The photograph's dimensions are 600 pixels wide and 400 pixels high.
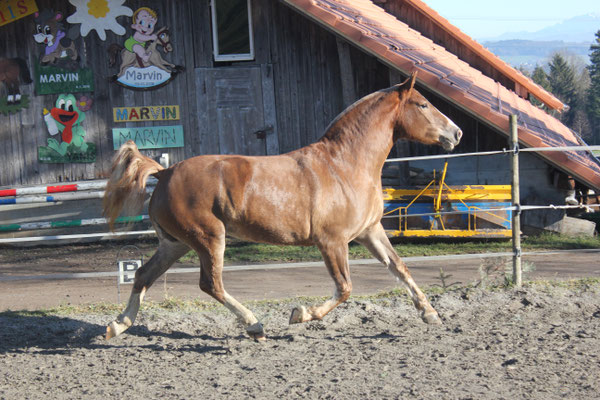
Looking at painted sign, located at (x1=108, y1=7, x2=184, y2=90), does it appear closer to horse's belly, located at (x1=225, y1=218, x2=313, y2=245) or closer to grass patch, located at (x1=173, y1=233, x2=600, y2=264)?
grass patch, located at (x1=173, y1=233, x2=600, y2=264)

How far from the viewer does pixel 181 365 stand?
465 centimetres

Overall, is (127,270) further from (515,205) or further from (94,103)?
(94,103)

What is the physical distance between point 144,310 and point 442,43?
12.5m

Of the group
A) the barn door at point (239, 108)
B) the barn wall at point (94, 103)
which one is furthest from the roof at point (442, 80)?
the barn wall at point (94, 103)

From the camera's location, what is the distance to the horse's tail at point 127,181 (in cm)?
516

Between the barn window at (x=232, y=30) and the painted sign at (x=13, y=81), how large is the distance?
327cm

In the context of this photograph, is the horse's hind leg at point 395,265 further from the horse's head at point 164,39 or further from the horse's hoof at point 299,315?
the horse's head at point 164,39

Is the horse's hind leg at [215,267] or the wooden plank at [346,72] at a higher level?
the wooden plank at [346,72]

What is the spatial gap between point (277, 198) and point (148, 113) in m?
6.92

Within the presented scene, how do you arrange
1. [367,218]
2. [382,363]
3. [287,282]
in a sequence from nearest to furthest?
1. [382,363]
2. [367,218]
3. [287,282]

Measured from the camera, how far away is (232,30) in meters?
11.3

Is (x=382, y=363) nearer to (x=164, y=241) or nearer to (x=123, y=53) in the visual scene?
(x=164, y=241)

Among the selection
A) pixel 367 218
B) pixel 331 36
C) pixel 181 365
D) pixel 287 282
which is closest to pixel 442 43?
pixel 331 36

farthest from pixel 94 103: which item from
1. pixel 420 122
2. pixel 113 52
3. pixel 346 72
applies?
pixel 420 122
